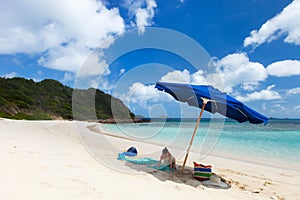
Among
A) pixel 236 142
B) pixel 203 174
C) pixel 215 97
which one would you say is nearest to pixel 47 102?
pixel 236 142

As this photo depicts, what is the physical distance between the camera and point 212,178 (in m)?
4.88

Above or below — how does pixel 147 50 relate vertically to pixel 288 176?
above

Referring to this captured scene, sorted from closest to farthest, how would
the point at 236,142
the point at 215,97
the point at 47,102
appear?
1. the point at 215,97
2. the point at 236,142
3. the point at 47,102

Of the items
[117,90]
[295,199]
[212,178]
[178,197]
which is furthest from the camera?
[117,90]

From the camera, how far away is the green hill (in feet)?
118

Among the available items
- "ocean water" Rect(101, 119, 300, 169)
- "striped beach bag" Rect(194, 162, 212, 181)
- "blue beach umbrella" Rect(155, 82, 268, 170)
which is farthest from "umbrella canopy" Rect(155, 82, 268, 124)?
"ocean water" Rect(101, 119, 300, 169)

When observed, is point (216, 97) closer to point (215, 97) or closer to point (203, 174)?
point (215, 97)

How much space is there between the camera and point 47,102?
5528 centimetres

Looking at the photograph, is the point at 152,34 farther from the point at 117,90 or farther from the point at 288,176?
the point at 288,176

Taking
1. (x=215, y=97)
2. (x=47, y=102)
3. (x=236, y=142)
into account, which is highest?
(x=47, y=102)

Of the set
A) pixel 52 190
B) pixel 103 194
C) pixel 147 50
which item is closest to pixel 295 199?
pixel 103 194

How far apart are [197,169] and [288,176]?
4190 mm

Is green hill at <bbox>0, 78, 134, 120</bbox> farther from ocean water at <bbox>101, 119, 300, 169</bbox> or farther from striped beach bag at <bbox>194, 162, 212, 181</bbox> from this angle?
striped beach bag at <bbox>194, 162, 212, 181</bbox>

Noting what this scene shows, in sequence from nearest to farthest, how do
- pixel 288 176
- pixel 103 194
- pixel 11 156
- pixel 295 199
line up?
pixel 103 194 → pixel 11 156 → pixel 295 199 → pixel 288 176
